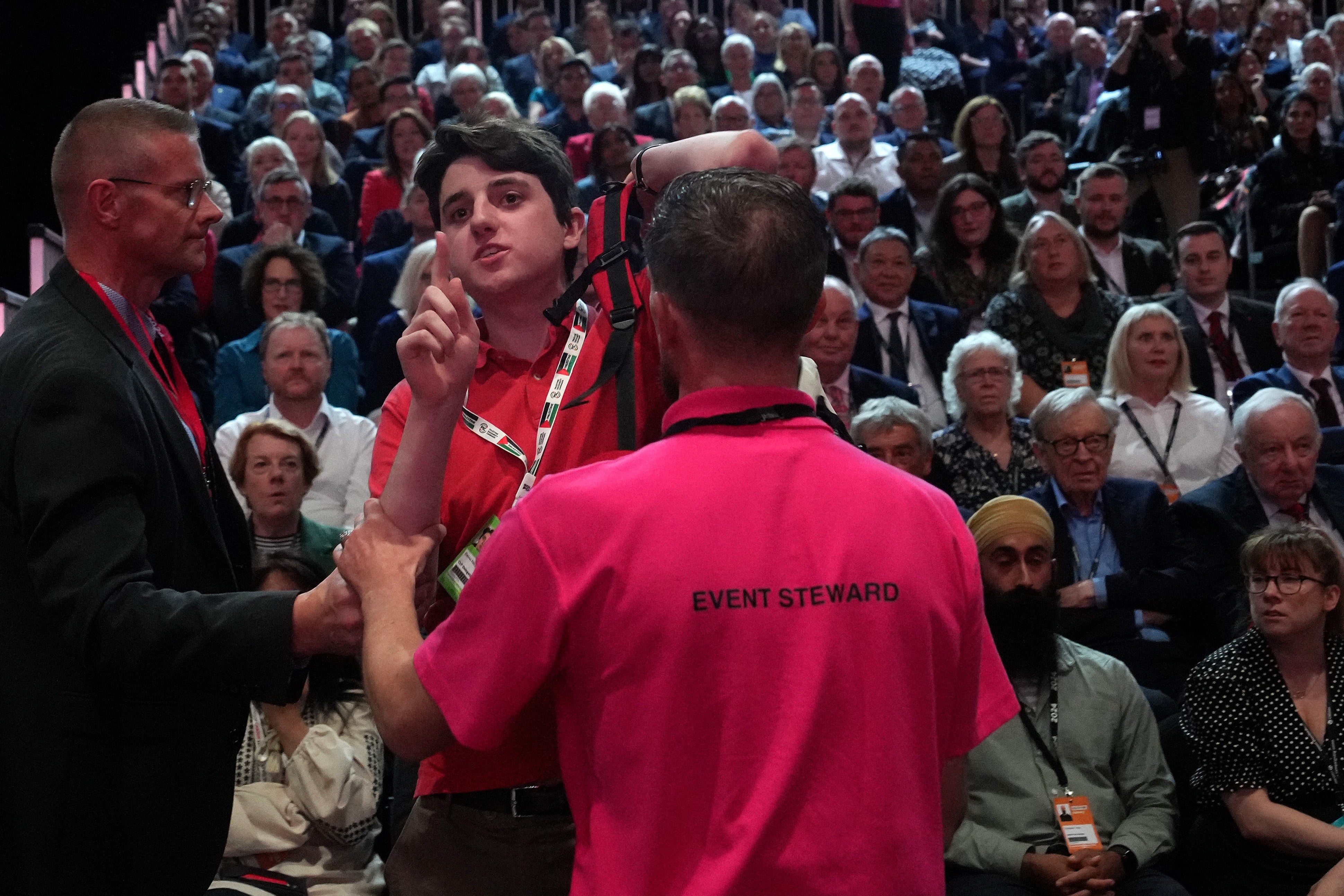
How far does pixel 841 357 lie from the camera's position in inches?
245

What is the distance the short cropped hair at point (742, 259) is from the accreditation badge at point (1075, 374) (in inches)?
199

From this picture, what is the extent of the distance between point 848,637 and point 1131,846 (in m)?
2.86

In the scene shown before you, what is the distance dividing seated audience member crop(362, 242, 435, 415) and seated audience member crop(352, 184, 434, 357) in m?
0.36

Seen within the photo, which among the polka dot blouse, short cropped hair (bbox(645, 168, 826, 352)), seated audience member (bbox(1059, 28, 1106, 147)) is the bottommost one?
the polka dot blouse

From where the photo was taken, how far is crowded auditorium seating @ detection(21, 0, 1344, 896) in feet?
13.8

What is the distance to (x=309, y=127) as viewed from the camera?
28.5ft

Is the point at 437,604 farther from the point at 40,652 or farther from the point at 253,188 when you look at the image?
the point at 253,188

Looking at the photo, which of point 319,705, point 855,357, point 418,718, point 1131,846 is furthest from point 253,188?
point 418,718

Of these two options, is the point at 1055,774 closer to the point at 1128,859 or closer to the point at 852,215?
the point at 1128,859

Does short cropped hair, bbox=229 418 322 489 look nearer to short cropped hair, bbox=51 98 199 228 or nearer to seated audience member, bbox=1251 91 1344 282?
short cropped hair, bbox=51 98 199 228

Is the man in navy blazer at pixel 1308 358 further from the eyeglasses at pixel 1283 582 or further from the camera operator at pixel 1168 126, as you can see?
the camera operator at pixel 1168 126

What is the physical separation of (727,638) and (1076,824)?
9.54 feet

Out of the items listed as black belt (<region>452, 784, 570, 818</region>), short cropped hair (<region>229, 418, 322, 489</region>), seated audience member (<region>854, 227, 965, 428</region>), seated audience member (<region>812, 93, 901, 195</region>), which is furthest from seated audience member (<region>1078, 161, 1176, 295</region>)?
black belt (<region>452, 784, 570, 818</region>)

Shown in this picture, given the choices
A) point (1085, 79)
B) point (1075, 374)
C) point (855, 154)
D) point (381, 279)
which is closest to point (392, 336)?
point (381, 279)
